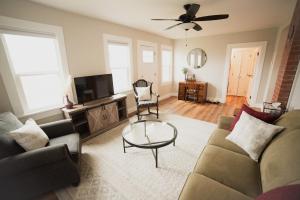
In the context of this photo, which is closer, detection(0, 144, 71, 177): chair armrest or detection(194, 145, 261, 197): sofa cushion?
detection(194, 145, 261, 197): sofa cushion

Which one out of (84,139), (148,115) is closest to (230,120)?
(148,115)

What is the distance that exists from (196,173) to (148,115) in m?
2.66

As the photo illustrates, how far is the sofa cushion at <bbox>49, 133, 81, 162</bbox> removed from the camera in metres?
1.73

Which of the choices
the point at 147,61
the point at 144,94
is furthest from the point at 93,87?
the point at 147,61

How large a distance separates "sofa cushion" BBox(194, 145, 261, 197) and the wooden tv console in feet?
7.13

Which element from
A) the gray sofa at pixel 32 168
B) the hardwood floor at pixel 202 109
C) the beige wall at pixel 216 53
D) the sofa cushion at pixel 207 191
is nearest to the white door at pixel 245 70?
the hardwood floor at pixel 202 109

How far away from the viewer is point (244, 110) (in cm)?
188

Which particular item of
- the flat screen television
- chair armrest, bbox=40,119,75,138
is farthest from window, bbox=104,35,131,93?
chair armrest, bbox=40,119,75,138

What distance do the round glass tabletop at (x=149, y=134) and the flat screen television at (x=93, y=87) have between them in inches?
46.9

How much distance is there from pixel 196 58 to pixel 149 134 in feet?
13.7

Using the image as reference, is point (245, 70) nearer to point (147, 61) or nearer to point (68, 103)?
point (147, 61)

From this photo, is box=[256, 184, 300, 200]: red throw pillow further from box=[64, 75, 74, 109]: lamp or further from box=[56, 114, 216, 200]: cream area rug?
box=[64, 75, 74, 109]: lamp

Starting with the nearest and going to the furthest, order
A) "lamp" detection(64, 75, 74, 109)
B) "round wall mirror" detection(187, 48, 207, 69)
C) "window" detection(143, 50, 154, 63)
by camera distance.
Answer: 1. "lamp" detection(64, 75, 74, 109)
2. "window" detection(143, 50, 154, 63)
3. "round wall mirror" detection(187, 48, 207, 69)

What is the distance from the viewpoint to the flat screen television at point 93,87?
2754mm
